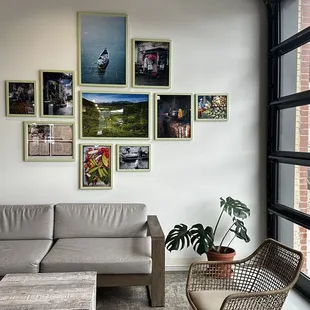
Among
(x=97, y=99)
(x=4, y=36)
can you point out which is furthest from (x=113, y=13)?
(x=4, y=36)

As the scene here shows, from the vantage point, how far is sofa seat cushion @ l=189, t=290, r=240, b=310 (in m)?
1.84

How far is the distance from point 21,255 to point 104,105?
5.57ft

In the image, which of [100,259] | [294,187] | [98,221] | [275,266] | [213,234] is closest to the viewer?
[275,266]

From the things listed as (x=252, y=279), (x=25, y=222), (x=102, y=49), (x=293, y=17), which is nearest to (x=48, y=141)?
(x=25, y=222)

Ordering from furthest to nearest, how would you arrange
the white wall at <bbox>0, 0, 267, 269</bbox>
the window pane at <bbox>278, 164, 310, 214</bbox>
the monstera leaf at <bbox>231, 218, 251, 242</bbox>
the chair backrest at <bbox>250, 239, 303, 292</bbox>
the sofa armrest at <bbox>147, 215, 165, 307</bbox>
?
the white wall at <bbox>0, 0, 267, 269</bbox> → the monstera leaf at <bbox>231, 218, 251, 242</bbox> → the window pane at <bbox>278, 164, 310, 214</bbox> → the sofa armrest at <bbox>147, 215, 165, 307</bbox> → the chair backrest at <bbox>250, 239, 303, 292</bbox>

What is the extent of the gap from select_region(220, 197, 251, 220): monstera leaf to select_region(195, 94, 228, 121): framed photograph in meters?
0.93

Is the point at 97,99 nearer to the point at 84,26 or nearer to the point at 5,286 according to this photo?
the point at 84,26

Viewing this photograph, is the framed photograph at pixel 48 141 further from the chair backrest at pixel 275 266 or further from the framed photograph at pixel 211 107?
the chair backrest at pixel 275 266

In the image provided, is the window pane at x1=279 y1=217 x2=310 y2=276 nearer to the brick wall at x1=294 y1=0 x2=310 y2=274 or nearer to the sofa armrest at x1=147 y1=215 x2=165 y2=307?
the brick wall at x1=294 y1=0 x2=310 y2=274

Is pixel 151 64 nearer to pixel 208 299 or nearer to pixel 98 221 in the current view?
pixel 98 221

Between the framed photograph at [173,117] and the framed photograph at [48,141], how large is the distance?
970mm

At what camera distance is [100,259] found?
2465 millimetres

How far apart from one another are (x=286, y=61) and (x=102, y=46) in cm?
203

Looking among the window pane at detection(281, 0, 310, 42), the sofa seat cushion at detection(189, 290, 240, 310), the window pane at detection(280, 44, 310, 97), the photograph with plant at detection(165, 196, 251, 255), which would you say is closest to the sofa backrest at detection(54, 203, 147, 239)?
the photograph with plant at detection(165, 196, 251, 255)
